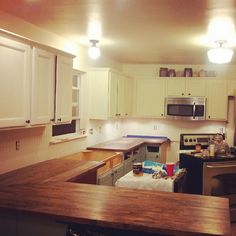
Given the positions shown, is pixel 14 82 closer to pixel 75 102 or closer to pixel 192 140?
pixel 75 102

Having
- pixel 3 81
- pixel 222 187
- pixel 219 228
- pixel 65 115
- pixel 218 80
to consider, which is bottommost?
pixel 222 187

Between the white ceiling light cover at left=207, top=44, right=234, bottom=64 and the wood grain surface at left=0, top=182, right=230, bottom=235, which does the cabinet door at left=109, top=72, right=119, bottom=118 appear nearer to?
the white ceiling light cover at left=207, top=44, right=234, bottom=64

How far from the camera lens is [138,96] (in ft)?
22.1

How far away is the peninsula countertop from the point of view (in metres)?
1.76

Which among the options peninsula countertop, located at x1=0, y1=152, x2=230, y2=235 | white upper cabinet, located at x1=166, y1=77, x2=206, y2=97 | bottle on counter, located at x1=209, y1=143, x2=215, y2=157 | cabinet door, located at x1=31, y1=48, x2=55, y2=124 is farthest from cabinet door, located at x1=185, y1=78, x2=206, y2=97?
peninsula countertop, located at x1=0, y1=152, x2=230, y2=235

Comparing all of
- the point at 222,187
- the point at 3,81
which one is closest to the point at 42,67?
the point at 3,81

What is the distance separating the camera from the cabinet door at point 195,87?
254 inches

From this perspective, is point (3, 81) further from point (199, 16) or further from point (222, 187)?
point (222, 187)

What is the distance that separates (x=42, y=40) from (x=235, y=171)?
307 cm

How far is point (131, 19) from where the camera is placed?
3256 mm

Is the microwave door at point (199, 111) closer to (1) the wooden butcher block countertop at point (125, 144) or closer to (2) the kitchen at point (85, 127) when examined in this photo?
(2) the kitchen at point (85, 127)

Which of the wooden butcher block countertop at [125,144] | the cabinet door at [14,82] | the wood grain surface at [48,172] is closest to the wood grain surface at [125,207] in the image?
the wood grain surface at [48,172]

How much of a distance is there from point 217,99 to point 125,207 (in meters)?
4.88

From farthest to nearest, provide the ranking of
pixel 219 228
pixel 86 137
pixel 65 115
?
1. pixel 86 137
2. pixel 65 115
3. pixel 219 228
